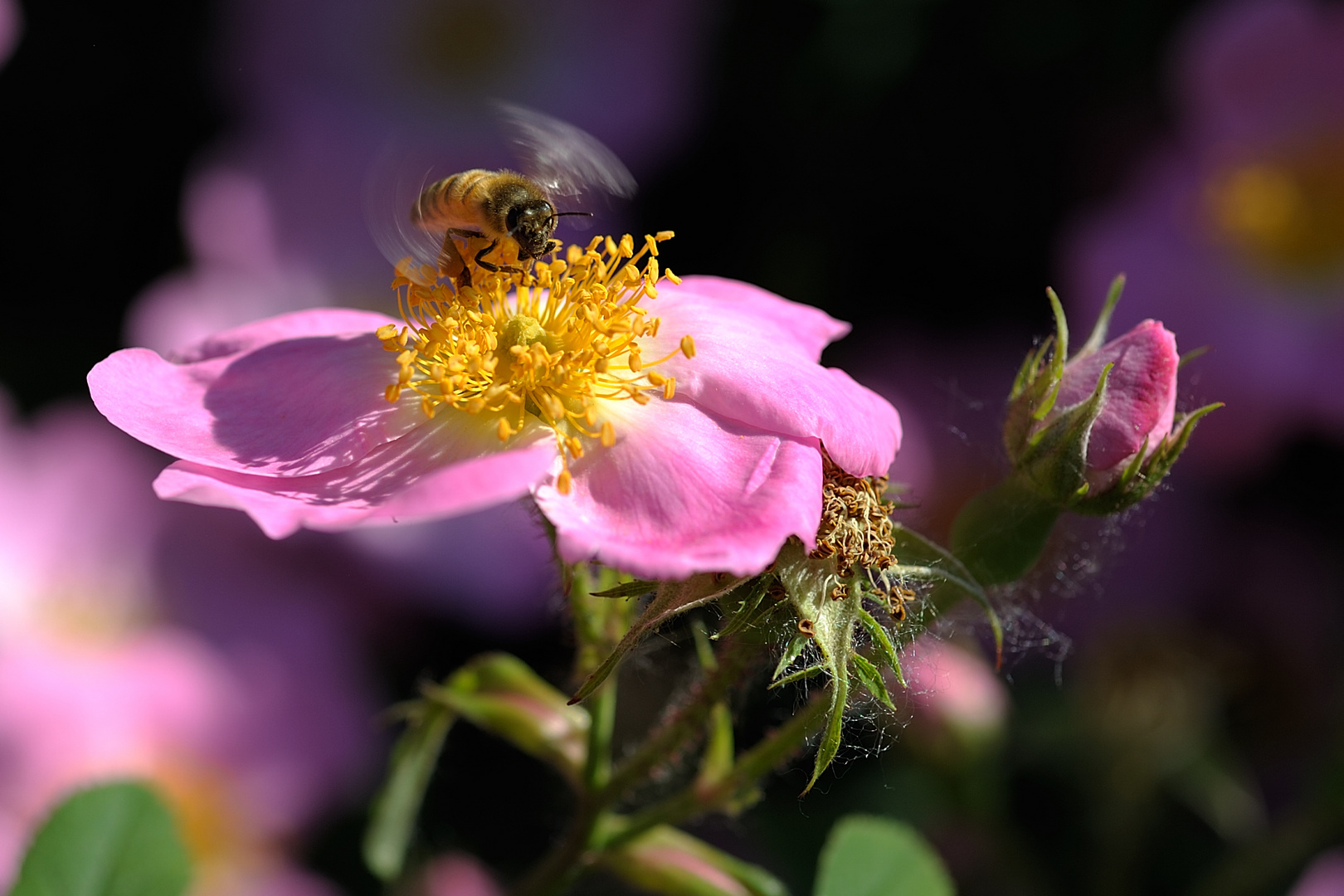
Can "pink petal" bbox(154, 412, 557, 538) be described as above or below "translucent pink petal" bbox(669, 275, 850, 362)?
below

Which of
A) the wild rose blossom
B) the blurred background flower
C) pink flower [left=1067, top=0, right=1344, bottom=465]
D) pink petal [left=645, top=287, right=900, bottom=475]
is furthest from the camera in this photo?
pink flower [left=1067, top=0, right=1344, bottom=465]

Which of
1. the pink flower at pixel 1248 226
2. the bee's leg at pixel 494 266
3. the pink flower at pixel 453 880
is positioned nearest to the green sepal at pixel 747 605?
the bee's leg at pixel 494 266

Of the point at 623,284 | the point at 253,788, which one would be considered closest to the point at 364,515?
the point at 623,284

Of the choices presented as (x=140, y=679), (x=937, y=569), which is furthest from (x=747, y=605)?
(x=140, y=679)

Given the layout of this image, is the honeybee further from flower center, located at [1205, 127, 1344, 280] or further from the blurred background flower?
flower center, located at [1205, 127, 1344, 280]

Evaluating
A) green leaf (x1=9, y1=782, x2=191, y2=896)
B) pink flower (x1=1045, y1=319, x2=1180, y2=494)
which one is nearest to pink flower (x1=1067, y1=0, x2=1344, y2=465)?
pink flower (x1=1045, y1=319, x2=1180, y2=494)

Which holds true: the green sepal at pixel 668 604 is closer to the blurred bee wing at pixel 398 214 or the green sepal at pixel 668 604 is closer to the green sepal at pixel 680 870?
the green sepal at pixel 680 870

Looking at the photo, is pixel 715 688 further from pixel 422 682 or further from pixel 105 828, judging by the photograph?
pixel 105 828
